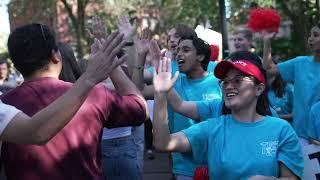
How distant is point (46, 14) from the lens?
76.9ft

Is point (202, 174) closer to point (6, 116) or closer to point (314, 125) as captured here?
point (314, 125)

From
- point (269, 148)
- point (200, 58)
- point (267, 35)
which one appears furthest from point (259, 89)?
point (267, 35)

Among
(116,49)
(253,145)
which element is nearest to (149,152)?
(253,145)

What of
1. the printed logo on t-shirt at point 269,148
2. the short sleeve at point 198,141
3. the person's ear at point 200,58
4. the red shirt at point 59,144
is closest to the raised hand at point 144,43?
the person's ear at point 200,58

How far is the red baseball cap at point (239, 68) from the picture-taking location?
9.25ft

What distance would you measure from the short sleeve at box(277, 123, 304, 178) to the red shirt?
2.97 ft

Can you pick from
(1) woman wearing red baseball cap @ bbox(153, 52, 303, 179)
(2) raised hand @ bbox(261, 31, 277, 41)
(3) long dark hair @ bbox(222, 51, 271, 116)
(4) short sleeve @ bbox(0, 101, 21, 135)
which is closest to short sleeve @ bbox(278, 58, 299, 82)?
(2) raised hand @ bbox(261, 31, 277, 41)

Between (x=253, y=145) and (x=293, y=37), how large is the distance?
47.2 feet

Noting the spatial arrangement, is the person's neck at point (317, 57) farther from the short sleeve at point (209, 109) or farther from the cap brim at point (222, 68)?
the cap brim at point (222, 68)

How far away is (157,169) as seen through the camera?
8602mm

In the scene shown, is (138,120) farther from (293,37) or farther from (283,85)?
(293,37)

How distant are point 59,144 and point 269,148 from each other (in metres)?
1.06

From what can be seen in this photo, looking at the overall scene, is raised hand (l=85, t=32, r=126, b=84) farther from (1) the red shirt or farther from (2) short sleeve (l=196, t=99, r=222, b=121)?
(2) short sleeve (l=196, t=99, r=222, b=121)

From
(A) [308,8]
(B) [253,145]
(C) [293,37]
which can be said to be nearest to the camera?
(B) [253,145]
